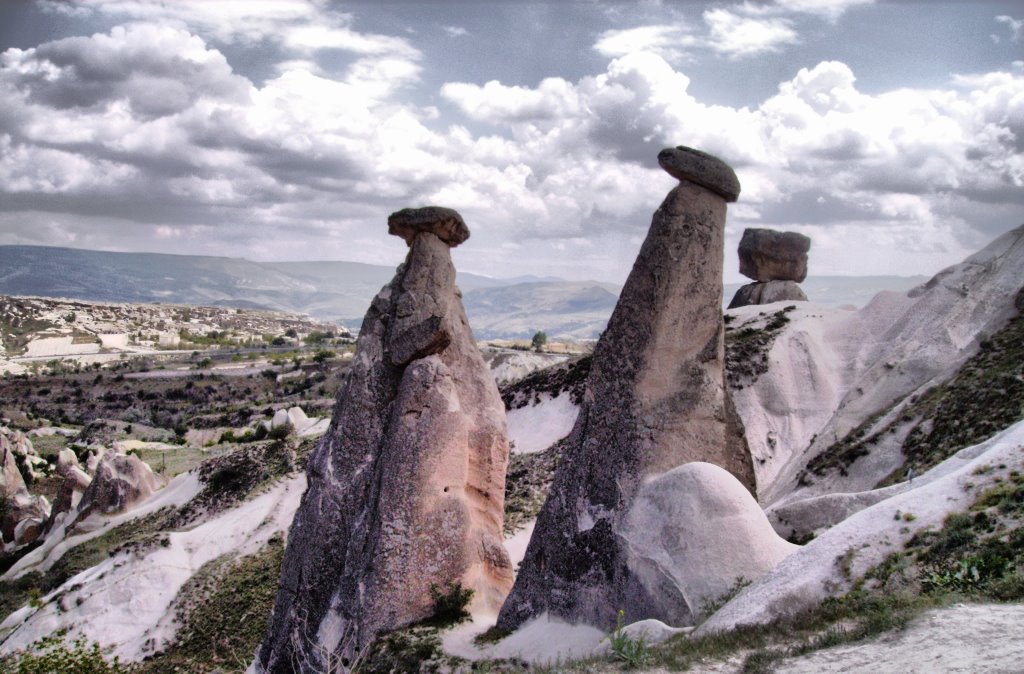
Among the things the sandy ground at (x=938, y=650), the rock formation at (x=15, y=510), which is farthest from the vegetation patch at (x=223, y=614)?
the rock formation at (x=15, y=510)

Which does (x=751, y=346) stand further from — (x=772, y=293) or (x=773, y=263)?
(x=773, y=263)

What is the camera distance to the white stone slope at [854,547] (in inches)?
313

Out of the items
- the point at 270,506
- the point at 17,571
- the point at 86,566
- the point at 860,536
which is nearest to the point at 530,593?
the point at 860,536

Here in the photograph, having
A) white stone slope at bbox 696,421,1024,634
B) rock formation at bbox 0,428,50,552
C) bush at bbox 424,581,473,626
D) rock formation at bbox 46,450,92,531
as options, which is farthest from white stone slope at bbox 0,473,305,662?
white stone slope at bbox 696,421,1024,634

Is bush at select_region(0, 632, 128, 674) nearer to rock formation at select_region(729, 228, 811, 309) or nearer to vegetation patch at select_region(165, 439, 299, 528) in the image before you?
vegetation patch at select_region(165, 439, 299, 528)

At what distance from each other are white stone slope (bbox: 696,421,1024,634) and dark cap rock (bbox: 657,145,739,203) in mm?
4775

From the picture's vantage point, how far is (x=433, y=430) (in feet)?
42.5

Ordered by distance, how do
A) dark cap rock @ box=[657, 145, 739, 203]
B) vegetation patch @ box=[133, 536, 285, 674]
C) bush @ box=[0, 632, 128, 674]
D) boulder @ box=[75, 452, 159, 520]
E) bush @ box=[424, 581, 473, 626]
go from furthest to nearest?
boulder @ box=[75, 452, 159, 520] → vegetation patch @ box=[133, 536, 285, 674] → bush @ box=[0, 632, 128, 674] → bush @ box=[424, 581, 473, 626] → dark cap rock @ box=[657, 145, 739, 203]

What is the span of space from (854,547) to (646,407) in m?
3.47

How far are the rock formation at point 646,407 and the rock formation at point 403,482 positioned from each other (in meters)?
1.51

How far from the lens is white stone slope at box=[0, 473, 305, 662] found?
18.4 metres

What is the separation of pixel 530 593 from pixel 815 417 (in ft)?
59.6

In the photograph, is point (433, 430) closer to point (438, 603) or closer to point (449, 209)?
point (438, 603)

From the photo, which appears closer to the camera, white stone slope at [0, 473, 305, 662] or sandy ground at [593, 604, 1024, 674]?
sandy ground at [593, 604, 1024, 674]
